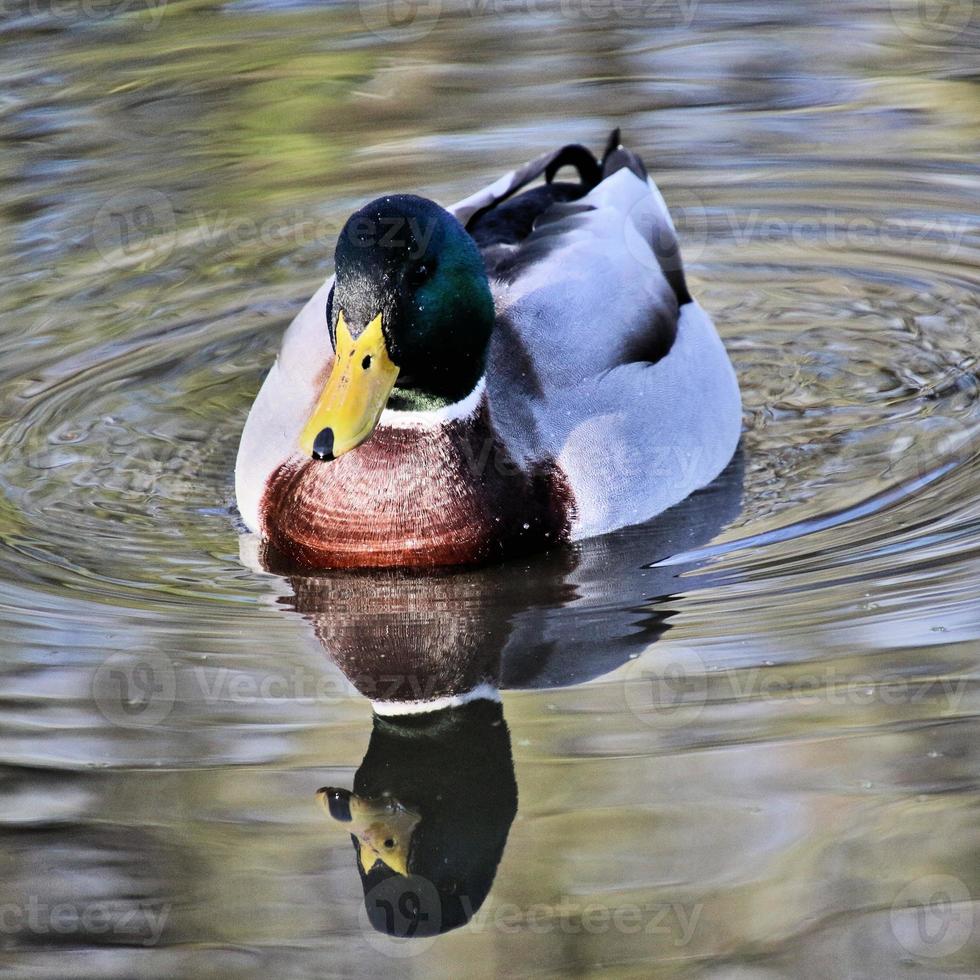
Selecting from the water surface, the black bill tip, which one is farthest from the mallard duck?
the water surface

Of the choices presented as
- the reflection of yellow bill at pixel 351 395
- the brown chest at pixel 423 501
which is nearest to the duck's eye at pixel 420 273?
the reflection of yellow bill at pixel 351 395

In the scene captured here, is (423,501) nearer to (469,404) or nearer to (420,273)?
(469,404)

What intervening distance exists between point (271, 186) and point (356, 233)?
3864 millimetres

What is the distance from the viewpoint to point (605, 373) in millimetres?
6098

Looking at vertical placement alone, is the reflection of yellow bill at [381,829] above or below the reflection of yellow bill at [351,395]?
below

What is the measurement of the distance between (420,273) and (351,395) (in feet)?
1.43

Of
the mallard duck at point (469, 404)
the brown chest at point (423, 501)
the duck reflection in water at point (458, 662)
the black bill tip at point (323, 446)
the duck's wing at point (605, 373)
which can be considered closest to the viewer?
the duck reflection in water at point (458, 662)

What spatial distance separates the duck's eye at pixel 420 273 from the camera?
17.7 feet

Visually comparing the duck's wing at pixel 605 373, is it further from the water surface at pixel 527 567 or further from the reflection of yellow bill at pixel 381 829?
the reflection of yellow bill at pixel 381 829

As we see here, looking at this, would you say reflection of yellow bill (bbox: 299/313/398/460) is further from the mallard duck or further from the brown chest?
the brown chest

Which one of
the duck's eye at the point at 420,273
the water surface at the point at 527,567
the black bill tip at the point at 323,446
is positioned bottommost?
the water surface at the point at 527,567

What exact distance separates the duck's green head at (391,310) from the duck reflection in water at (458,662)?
58cm

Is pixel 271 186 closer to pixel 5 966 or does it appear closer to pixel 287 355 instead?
pixel 287 355

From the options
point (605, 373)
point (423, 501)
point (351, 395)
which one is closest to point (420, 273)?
point (351, 395)
